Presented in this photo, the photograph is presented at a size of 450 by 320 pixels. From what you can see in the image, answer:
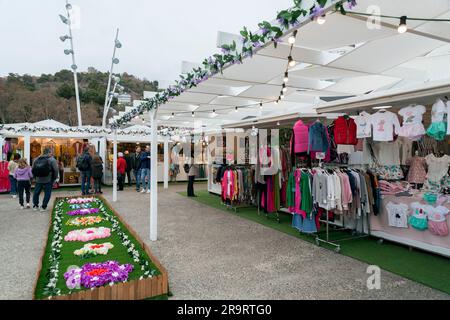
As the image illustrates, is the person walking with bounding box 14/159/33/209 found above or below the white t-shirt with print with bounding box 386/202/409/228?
above

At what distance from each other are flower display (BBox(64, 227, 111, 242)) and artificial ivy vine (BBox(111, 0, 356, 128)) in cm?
251

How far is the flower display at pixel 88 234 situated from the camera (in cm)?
467

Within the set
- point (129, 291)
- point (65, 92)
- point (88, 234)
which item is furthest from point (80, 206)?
point (65, 92)

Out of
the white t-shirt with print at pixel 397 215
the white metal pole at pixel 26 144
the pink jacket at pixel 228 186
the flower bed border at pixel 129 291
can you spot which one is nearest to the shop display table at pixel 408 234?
the white t-shirt with print at pixel 397 215

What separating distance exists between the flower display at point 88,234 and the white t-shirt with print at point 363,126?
4.57m

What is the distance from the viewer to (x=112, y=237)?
483 centimetres

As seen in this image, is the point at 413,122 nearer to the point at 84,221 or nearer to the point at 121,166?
the point at 84,221

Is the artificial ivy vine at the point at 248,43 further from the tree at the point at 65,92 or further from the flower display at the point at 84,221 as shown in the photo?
the tree at the point at 65,92

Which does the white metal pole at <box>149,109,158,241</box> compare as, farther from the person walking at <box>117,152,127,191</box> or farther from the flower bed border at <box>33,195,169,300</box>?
the person walking at <box>117,152,127,191</box>

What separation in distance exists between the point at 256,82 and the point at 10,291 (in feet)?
15.0

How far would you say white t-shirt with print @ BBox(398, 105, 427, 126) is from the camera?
154 inches

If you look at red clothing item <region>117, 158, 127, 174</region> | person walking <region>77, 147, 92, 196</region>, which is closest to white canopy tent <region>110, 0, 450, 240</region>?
person walking <region>77, 147, 92, 196</region>

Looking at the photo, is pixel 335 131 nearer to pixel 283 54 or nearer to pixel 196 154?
pixel 283 54
